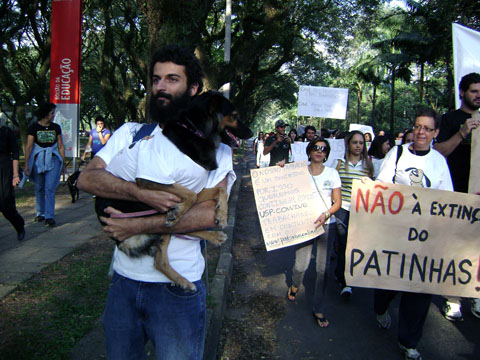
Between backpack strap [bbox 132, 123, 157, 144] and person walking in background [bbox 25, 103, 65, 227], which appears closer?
backpack strap [bbox 132, 123, 157, 144]

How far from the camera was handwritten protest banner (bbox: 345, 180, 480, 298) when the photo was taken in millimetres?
2986

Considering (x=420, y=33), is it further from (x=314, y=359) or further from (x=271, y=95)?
(x=314, y=359)

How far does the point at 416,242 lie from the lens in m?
3.05

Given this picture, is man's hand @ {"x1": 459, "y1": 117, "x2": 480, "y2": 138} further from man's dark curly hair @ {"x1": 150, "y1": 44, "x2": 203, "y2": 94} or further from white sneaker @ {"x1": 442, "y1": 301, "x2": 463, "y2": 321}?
man's dark curly hair @ {"x1": 150, "y1": 44, "x2": 203, "y2": 94}

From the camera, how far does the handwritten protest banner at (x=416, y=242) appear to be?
299 cm

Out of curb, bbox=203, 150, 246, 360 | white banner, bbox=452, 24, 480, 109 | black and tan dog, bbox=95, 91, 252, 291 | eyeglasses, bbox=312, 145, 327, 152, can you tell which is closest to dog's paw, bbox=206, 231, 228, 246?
black and tan dog, bbox=95, 91, 252, 291

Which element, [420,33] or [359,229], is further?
[420,33]

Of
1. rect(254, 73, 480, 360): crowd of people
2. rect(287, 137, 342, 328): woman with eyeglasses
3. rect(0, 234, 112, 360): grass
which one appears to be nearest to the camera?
rect(0, 234, 112, 360): grass

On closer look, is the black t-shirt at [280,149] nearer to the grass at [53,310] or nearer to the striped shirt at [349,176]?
the striped shirt at [349,176]

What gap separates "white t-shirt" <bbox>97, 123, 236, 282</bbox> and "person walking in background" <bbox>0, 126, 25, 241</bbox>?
4037 millimetres

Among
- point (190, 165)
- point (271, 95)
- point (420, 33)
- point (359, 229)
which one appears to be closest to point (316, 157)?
point (359, 229)

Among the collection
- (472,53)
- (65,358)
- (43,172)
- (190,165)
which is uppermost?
(472,53)

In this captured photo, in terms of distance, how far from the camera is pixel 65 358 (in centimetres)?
263

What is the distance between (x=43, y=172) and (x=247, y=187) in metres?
8.75
